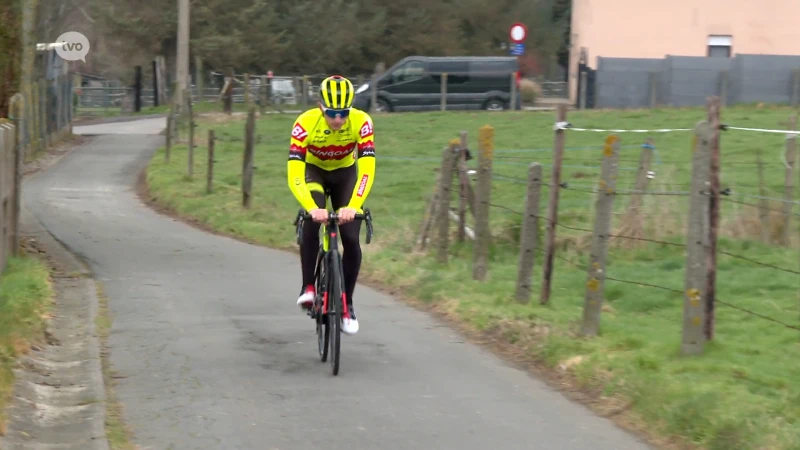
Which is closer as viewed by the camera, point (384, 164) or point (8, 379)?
point (8, 379)

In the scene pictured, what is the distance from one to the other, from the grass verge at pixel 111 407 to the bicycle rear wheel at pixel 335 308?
1478 mm

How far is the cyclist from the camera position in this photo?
7.68m

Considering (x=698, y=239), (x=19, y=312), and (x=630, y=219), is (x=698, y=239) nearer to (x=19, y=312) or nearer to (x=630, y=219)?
(x=19, y=312)

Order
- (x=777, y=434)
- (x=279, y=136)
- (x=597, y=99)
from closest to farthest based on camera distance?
(x=777, y=434), (x=279, y=136), (x=597, y=99)

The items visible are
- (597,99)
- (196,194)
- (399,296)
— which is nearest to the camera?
(399,296)

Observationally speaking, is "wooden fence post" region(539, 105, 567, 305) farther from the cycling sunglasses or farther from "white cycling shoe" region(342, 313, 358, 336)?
"white cycling shoe" region(342, 313, 358, 336)

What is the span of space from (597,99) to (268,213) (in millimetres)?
23982

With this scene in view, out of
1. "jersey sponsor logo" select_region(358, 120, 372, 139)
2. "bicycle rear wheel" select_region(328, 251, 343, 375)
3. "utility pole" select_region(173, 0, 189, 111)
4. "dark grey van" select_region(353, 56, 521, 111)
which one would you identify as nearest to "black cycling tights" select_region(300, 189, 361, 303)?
"bicycle rear wheel" select_region(328, 251, 343, 375)

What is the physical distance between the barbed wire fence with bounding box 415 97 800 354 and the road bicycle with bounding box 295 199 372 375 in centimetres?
199

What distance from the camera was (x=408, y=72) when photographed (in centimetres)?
3884

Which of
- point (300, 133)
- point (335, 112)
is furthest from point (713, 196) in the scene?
point (300, 133)

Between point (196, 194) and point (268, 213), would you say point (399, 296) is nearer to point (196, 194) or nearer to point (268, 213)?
point (268, 213)

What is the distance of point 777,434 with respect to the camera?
19.3 ft

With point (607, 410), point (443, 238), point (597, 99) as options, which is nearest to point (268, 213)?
point (443, 238)
